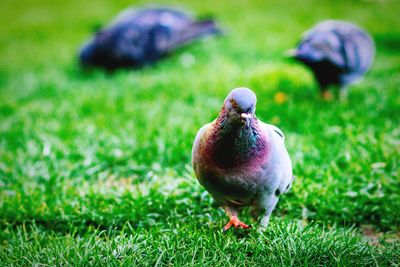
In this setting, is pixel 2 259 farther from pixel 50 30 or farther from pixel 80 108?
pixel 50 30

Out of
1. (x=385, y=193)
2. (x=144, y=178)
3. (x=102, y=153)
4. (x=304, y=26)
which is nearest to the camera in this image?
(x=385, y=193)

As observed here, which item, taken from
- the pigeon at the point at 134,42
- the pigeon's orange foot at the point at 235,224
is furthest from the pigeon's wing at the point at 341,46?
the pigeon at the point at 134,42

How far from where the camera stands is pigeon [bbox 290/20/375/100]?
13.2ft

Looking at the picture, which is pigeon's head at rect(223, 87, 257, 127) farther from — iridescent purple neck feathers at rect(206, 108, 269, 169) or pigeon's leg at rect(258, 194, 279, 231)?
pigeon's leg at rect(258, 194, 279, 231)

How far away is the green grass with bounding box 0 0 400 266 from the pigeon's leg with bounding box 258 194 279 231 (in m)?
0.06

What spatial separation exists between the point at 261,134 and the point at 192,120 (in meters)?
2.15

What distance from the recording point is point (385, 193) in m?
2.96

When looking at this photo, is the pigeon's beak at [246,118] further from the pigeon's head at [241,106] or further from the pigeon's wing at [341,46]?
the pigeon's wing at [341,46]

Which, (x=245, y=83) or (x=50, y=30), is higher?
(x=50, y=30)

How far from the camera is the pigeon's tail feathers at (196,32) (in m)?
6.67

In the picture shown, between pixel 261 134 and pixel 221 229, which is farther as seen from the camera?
pixel 221 229

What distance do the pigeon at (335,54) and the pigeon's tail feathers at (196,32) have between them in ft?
9.04

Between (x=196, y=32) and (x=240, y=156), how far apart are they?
517 cm

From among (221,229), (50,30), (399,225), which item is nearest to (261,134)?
(221,229)
